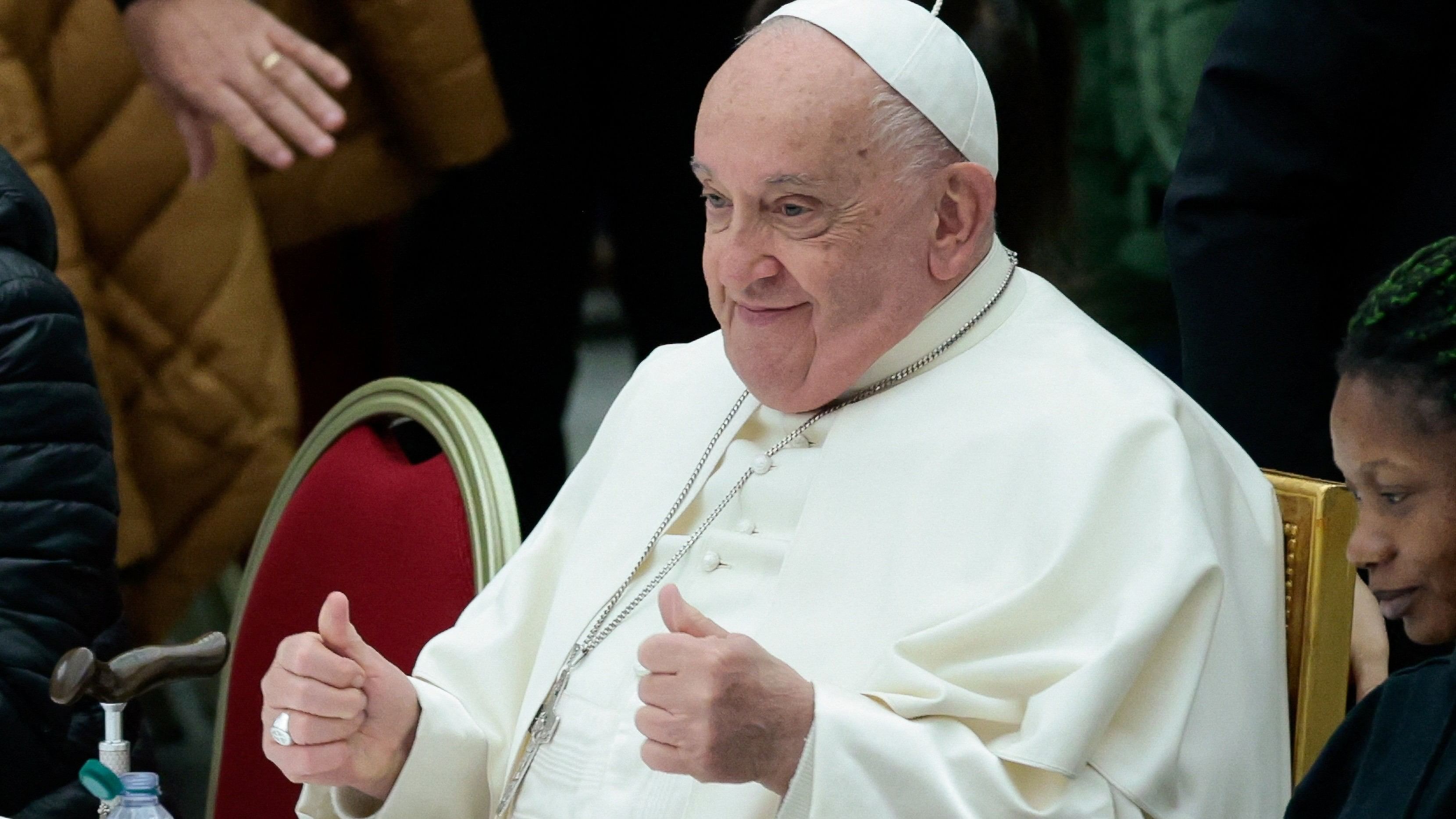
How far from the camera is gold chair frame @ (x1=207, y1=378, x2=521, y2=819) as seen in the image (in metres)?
2.63

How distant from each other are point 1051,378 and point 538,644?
79cm

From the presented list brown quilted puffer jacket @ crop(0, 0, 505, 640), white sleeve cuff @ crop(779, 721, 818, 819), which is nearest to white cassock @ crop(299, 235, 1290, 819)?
white sleeve cuff @ crop(779, 721, 818, 819)

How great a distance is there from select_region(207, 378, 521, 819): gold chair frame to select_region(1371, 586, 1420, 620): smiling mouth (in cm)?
121

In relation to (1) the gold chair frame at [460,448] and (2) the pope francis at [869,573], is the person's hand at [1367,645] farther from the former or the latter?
(1) the gold chair frame at [460,448]

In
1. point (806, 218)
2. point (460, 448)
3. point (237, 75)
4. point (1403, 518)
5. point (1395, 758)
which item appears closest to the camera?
point (1395, 758)

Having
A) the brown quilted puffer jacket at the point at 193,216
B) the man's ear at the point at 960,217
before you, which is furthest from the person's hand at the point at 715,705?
the brown quilted puffer jacket at the point at 193,216

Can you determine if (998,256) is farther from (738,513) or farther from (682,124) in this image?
(682,124)

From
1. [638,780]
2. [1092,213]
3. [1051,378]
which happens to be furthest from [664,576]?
[1092,213]

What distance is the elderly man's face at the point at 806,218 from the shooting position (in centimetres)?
219

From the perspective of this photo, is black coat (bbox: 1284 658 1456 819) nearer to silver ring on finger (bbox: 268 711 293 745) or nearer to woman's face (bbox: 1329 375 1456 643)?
woman's face (bbox: 1329 375 1456 643)

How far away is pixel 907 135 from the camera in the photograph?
224 cm

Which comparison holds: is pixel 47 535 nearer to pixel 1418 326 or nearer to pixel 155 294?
pixel 155 294

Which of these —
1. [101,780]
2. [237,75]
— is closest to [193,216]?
[237,75]

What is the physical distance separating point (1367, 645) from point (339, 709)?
1205 millimetres
